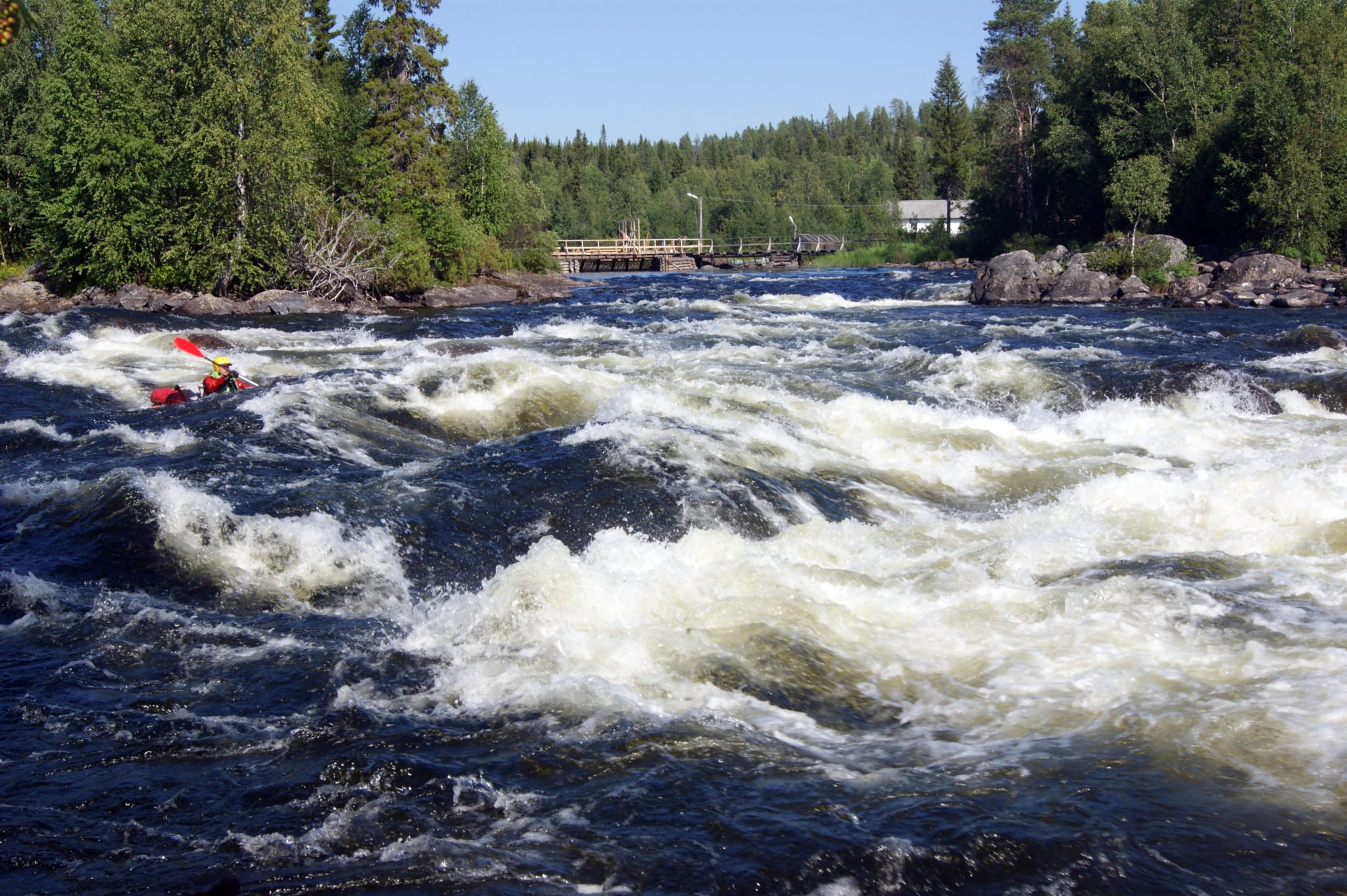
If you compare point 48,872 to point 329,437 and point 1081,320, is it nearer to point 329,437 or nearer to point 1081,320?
point 329,437

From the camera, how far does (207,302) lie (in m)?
27.6

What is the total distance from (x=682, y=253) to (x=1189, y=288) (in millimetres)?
45819

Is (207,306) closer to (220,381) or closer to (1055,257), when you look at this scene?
(220,381)

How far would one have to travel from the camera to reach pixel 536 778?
506 cm

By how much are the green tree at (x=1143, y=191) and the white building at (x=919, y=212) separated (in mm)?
49634

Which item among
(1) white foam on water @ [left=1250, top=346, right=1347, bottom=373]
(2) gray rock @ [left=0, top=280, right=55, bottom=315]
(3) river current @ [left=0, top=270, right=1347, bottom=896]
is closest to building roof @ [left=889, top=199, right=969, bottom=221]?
(2) gray rock @ [left=0, top=280, right=55, bottom=315]

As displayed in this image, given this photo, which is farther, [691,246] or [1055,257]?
[691,246]

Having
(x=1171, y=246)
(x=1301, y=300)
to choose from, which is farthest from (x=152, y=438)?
(x=1171, y=246)

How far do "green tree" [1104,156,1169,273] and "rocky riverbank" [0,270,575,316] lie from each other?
2553cm

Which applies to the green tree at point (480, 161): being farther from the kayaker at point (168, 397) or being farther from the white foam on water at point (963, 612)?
the white foam on water at point (963, 612)

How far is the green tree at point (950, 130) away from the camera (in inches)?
2977

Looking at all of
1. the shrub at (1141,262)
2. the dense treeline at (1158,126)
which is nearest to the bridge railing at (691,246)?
the dense treeline at (1158,126)

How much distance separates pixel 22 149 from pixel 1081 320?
34.5 m

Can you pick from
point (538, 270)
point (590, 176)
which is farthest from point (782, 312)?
point (590, 176)
